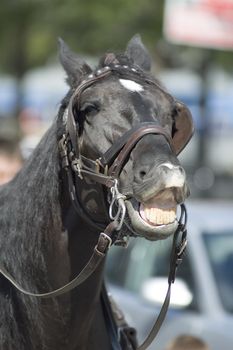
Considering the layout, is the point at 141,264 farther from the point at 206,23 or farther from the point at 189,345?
the point at 206,23

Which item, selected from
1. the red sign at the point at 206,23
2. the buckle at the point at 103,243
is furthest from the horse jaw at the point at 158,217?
the red sign at the point at 206,23

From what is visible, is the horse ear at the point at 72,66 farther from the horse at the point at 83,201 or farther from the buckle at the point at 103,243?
the buckle at the point at 103,243

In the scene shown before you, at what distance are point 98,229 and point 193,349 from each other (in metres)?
1.87

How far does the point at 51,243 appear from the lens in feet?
13.5

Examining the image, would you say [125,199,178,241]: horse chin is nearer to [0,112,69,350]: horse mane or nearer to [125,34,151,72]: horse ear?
[0,112,69,350]: horse mane

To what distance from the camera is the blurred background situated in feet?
22.9

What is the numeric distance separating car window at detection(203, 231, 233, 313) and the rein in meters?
2.90

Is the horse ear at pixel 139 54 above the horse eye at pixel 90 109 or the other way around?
above

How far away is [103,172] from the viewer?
386 cm

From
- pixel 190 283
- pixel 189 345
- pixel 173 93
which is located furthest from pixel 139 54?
pixel 173 93

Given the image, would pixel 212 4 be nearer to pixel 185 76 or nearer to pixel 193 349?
pixel 193 349

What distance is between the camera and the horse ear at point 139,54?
4.26 m

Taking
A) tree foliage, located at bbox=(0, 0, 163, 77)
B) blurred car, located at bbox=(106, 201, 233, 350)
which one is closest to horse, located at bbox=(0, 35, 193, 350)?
blurred car, located at bbox=(106, 201, 233, 350)

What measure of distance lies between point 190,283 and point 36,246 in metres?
3.12
